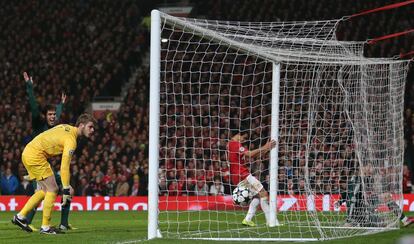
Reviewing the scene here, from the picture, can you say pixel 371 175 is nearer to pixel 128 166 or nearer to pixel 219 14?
pixel 128 166

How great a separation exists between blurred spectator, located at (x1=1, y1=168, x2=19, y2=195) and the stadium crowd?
0.03 metres

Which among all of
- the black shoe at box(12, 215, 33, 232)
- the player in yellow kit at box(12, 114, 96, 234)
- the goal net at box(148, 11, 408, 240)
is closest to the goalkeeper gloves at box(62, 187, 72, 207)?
the player in yellow kit at box(12, 114, 96, 234)

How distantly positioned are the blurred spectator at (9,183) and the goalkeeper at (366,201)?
11117 millimetres

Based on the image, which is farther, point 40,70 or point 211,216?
point 40,70

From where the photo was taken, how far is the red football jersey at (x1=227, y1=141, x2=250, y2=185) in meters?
15.4

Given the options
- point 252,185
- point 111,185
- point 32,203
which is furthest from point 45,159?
point 111,185

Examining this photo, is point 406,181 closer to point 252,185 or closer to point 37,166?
point 252,185

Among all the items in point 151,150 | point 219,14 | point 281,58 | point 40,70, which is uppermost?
point 219,14

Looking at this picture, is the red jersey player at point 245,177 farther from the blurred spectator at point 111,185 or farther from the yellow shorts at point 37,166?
the blurred spectator at point 111,185

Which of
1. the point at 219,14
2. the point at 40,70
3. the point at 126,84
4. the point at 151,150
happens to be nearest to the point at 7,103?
the point at 40,70

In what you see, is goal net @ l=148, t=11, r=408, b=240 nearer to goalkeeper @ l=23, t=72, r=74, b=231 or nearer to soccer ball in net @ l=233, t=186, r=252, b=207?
soccer ball in net @ l=233, t=186, r=252, b=207

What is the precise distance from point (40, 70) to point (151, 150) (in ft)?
64.2

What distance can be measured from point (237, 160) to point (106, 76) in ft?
51.3

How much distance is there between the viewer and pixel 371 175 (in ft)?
48.9
